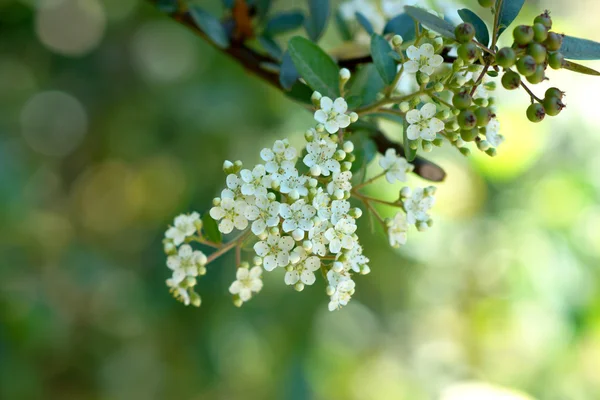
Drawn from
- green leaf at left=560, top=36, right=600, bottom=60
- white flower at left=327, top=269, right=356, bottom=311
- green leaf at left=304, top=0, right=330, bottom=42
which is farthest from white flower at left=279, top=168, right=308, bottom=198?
green leaf at left=304, top=0, right=330, bottom=42

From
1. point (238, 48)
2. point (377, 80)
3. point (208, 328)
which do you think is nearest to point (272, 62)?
point (238, 48)

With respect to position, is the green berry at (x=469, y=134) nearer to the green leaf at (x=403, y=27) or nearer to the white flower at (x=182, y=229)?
the green leaf at (x=403, y=27)

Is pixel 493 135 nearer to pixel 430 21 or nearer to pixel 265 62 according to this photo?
pixel 430 21

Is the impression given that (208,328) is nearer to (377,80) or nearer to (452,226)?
(452,226)

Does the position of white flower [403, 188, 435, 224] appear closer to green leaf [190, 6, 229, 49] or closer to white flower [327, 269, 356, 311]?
white flower [327, 269, 356, 311]

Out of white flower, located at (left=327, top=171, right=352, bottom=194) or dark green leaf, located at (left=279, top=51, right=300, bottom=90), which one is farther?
dark green leaf, located at (left=279, top=51, right=300, bottom=90)

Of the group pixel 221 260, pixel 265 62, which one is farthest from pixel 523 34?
pixel 221 260
